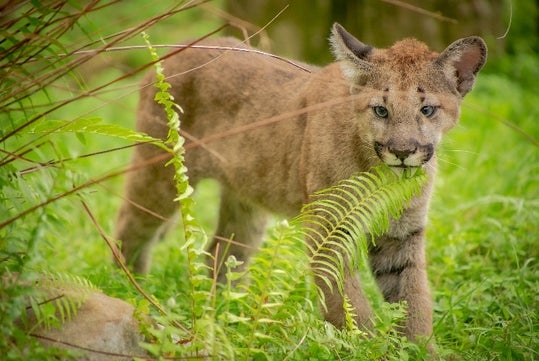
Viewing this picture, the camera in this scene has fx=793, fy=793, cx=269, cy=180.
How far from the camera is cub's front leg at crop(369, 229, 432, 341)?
15.0ft

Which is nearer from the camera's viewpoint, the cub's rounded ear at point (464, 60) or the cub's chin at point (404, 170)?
the cub's chin at point (404, 170)

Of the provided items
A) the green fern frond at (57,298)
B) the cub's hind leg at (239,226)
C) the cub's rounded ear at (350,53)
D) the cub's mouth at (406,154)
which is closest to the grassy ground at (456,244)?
the green fern frond at (57,298)

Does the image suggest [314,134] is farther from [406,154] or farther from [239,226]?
[239,226]

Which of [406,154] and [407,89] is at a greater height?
[407,89]

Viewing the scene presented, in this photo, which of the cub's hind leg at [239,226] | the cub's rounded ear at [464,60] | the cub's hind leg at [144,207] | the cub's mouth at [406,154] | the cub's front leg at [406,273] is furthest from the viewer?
the cub's hind leg at [239,226]

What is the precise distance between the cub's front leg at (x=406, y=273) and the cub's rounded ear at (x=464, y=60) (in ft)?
3.03

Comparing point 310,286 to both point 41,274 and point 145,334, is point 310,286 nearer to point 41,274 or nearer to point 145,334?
point 145,334

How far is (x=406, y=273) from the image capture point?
4.75 metres

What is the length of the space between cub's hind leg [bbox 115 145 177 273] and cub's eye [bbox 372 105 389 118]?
1.89 metres

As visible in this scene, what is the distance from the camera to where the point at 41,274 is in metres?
3.46

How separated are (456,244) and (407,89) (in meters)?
1.90

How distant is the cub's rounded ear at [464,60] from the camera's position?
446 cm

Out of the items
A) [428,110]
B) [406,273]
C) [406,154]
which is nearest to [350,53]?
[428,110]

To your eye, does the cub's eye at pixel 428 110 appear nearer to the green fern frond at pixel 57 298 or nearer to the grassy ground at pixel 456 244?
the grassy ground at pixel 456 244
